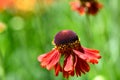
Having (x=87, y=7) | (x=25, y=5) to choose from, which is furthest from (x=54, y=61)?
(x=25, y=5)

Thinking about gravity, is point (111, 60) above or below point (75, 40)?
below

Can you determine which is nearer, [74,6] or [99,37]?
[74,6]

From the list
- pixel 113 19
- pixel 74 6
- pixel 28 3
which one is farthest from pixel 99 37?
pixel 28 3

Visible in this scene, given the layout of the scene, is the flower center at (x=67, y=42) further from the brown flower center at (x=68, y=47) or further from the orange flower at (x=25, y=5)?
the orange flower at (x=25, y=5)

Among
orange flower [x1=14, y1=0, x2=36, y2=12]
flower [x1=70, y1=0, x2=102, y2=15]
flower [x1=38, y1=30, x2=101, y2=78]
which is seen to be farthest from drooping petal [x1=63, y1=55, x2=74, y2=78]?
orange flower [x1=14, y1=0, x2=36, y2=12]

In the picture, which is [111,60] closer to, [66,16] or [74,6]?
[74,6]
